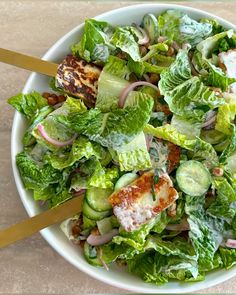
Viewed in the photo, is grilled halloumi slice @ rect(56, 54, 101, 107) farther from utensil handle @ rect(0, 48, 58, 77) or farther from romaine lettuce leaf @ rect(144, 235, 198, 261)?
romaine lettuce leaf @ rect(144, 235, 198, 261)

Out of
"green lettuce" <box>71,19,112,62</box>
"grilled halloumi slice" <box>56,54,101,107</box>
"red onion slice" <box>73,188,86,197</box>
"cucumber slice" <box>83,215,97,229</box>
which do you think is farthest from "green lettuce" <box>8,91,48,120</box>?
"cucumber slice" <box>83,215,97,229</box>

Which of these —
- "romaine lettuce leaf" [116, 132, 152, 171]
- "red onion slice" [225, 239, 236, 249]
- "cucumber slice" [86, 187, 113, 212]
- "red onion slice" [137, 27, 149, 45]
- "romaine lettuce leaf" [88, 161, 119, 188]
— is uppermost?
"red onion slice" [137, 27, 149, 45]

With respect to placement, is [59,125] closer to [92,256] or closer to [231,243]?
[92,256]

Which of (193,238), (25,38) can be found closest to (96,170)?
(193,238)

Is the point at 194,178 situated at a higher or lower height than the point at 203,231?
higher

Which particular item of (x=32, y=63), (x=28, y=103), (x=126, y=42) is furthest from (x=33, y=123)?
(x=126, y=42)

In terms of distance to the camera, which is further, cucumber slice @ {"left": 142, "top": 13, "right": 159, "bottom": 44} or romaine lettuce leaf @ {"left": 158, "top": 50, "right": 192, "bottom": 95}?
cucumber slice @ {"left": 142, "top": 13, "right": 159, "bottom": 44}
